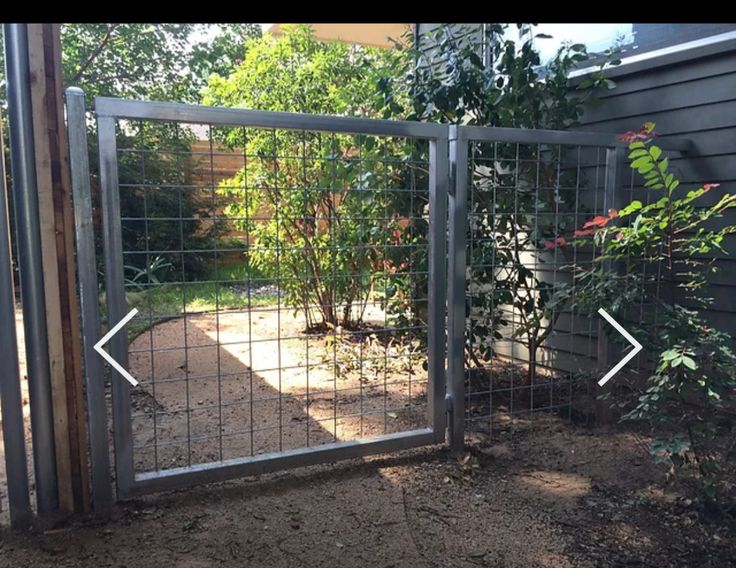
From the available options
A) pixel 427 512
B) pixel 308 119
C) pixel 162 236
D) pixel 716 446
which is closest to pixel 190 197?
pixel 162 236

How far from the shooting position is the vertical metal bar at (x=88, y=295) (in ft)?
7.23

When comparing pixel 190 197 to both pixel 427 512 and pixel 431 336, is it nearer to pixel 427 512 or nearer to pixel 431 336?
pixel 431 336

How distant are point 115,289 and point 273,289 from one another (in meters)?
3.14

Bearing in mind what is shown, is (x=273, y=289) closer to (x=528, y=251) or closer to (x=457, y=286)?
(x=528, y=251)

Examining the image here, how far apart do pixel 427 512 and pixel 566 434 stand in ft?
4.14

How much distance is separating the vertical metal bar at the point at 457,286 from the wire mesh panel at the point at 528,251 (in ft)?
0.97

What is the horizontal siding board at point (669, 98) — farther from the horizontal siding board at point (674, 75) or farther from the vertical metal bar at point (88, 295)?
the vertical metal bar at point (88, 295)

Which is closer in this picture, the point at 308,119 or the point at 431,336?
the point at 308,119

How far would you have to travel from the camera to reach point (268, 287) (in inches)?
202

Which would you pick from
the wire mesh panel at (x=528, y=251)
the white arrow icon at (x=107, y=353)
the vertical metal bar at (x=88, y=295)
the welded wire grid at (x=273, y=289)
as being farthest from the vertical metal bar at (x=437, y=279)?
the vertical metal bar at (x=88, y=295)

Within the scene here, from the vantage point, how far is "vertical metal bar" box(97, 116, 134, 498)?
226cm

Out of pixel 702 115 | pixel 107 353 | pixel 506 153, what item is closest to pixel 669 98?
pixel 702 115

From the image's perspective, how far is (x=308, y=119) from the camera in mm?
2598
